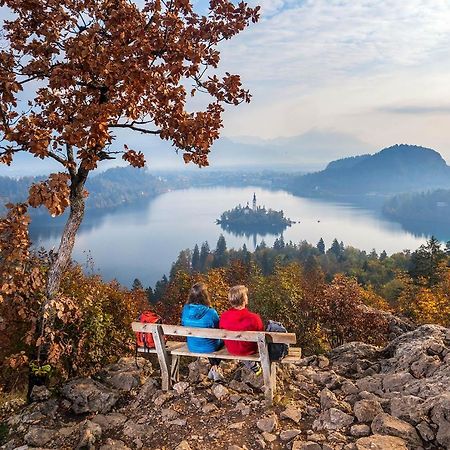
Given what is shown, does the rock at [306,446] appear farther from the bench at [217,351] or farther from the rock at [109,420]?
the rock at [109,420]

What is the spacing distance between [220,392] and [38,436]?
263 centimetres

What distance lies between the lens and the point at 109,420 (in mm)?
6379

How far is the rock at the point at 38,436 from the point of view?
5910 mm

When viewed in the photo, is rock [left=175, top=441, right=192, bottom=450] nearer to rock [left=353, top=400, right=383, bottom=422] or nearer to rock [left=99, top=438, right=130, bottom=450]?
rock [left=99, top=438, right=130, bottom=450]

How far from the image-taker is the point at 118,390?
7.20 metres

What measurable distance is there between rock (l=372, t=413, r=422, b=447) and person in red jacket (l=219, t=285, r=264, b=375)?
1.97 meters

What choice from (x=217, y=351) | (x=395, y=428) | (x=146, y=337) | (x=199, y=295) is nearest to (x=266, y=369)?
(x=217, y=351)

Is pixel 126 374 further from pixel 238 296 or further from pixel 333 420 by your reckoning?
pixel 333 420

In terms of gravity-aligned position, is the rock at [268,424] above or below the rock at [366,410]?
below

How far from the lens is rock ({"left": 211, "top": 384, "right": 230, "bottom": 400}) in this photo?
670cm

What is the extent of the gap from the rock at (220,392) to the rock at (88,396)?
1588 mm

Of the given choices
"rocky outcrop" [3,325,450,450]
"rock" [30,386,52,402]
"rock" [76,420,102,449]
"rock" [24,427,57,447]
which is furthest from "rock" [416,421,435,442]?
"rock" [30,386,52,402]

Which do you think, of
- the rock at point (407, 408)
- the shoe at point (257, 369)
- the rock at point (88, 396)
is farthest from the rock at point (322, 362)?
the rock at point (88, 396)

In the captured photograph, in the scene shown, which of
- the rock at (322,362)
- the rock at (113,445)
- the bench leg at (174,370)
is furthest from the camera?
the rock at (322,362)
